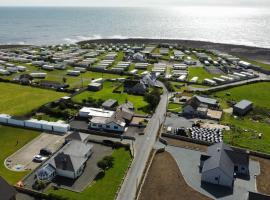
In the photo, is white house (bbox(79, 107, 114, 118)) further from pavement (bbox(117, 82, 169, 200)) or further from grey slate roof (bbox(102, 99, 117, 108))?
pavement (bbox(117, 82, 169, 200))

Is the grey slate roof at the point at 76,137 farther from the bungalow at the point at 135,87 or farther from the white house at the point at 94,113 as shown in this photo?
the bungalow at the point at 135,87

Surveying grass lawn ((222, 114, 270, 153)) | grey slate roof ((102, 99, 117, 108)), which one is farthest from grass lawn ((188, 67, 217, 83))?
grey slate roof ((102, 99, 117, 108))

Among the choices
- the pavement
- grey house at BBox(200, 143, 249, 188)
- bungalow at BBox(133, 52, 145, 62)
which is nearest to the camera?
the pavement

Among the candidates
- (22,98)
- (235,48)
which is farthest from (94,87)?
(235,48)

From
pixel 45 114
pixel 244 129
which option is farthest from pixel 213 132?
pixel 45 114

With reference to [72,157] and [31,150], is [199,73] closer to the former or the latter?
[31,150]

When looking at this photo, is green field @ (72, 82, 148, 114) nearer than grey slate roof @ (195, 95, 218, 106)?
No

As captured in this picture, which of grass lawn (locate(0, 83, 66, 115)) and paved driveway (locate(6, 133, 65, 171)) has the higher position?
grass lawn (locate(0, 83, 66, 115))
